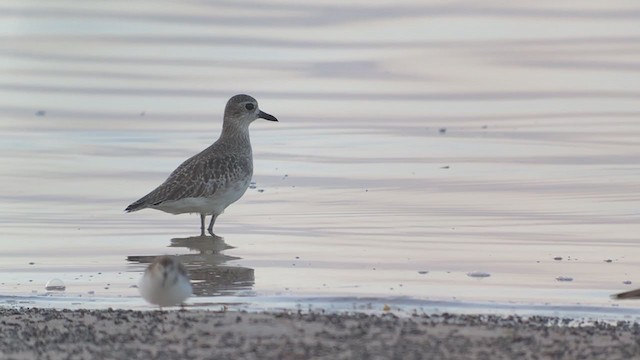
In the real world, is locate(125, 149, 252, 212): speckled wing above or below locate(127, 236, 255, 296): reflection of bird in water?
above

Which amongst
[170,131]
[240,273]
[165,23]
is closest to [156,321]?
[240,273]

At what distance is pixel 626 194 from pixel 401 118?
5057 millimetres

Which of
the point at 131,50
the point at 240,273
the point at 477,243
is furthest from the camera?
the point at 131,50

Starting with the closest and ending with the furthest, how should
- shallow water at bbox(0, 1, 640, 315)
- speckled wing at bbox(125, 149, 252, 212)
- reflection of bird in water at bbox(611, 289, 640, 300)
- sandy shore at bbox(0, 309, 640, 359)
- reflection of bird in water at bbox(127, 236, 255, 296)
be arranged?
sandy shore at bbox(0, 309, 640, 359), reflection of bird in water at bbox(611, 289, 640, 300), reflection of bird in water at bbox(127, 236, 255, 296), shallow water at bbox(0, 1, 640, 315), speckled wing at bbox(125, 149, 252, 212)

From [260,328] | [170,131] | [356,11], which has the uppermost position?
[356,11]

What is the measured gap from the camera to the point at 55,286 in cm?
1092

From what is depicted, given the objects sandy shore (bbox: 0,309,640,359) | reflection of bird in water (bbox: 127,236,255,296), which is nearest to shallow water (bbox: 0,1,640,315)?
reflection of bird in water (bbox: 127,236,255,296)

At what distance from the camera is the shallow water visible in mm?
11492

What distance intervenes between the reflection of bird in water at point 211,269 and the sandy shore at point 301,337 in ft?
5.18

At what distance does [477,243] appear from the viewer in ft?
41.1

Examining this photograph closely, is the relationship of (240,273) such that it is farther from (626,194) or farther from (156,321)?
(626,194)

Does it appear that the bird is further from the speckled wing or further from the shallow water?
the speckled wing

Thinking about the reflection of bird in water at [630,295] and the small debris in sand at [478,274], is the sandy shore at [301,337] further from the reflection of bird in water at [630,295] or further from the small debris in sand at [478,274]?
the small debris in sand at [478,274]

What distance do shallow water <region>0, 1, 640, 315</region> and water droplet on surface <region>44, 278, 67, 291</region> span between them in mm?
95
